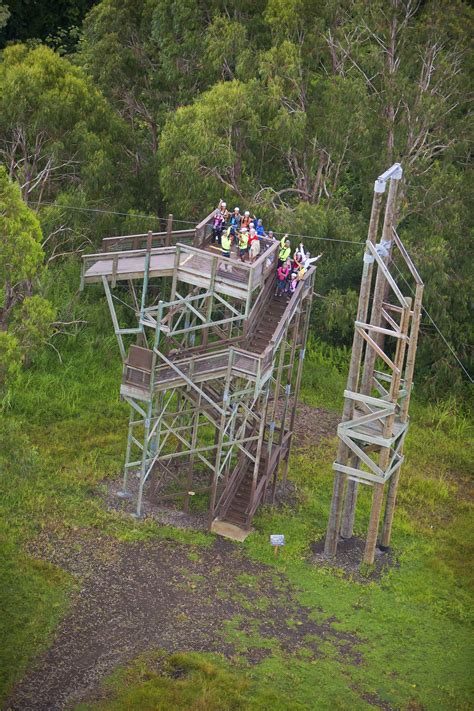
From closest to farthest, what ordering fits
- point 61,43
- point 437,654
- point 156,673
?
point 156,673 → point 437,654 → point 61,43

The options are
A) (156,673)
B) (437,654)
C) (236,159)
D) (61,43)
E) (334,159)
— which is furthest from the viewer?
(61,43)

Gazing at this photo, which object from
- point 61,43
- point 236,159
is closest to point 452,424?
point 236,159

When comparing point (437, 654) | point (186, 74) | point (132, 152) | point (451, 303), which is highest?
point (186, 74)

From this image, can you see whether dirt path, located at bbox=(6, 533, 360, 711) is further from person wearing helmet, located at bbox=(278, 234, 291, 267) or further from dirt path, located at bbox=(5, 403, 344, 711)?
person wearing helmet, located at bbox=(278, 234, 291, 267)

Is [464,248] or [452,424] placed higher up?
[464,248]

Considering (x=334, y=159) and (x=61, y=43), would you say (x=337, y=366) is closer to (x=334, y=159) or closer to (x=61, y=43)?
(x=334, y=159)

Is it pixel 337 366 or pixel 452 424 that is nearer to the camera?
pixel 452 424

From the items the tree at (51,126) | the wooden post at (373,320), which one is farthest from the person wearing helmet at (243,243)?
the tree at (51,126)

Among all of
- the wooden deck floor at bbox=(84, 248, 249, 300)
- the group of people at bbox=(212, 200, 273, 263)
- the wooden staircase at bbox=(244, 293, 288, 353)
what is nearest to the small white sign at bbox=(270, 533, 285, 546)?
the wooden staircase at bbox=(244, 293, 288, 353)
